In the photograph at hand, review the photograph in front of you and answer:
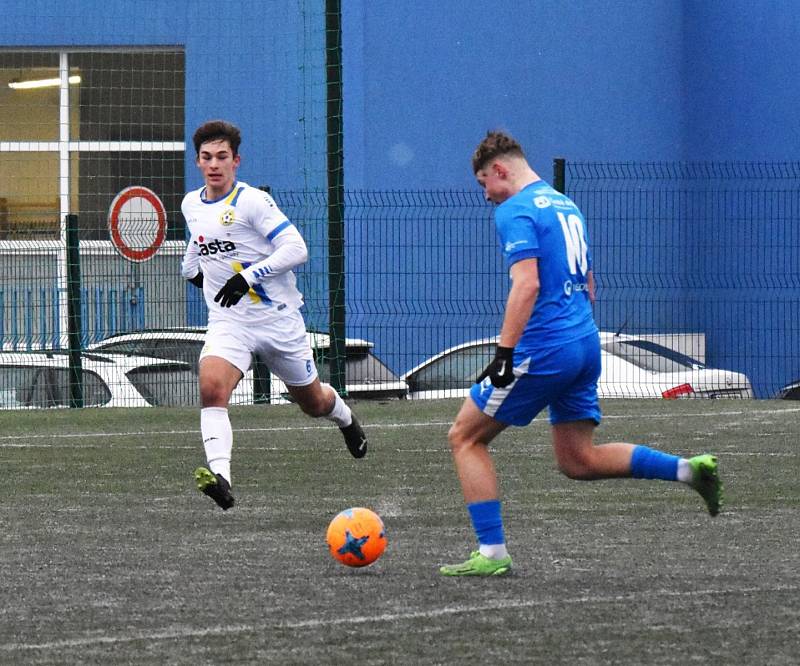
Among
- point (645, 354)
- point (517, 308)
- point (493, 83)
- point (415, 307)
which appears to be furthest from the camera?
point (493, 83)

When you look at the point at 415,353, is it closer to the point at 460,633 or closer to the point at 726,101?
the point at 726,101

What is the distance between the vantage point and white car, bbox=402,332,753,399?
18.7m

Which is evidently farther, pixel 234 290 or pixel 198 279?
pixel 198 279

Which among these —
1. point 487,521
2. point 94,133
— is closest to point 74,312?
point 94,133

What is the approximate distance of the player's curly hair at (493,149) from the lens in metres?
6.87

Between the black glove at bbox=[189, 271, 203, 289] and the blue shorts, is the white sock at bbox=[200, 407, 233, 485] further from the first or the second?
the blue shorts

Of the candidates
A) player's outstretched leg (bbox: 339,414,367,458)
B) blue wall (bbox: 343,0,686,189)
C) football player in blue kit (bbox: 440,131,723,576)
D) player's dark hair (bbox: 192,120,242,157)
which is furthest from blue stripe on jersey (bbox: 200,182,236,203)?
blue wall (bbox: 343,0,686,189)

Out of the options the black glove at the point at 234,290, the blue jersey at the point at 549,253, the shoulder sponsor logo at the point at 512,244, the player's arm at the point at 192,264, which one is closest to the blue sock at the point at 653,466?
the blue jersey at the point at 549,253

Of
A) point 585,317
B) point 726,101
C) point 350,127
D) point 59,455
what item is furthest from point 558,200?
point 726,101

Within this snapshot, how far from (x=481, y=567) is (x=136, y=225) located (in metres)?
11.9

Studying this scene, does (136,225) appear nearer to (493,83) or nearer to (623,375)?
(623,375)

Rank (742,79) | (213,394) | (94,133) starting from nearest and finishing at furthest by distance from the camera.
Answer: (213,394) → (94,133) → (742,79)

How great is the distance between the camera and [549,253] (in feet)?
22.2

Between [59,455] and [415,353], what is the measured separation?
7488 millimetres
